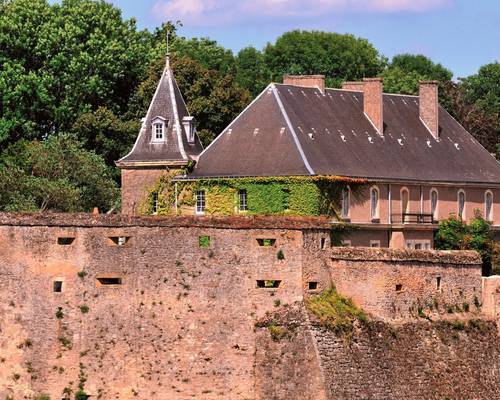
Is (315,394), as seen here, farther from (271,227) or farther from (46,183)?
(46,183)

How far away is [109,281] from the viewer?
54.7 meters

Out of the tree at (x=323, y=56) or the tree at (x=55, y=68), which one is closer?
the tree at (x=55, y=68)

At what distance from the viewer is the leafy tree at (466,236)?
65.9m

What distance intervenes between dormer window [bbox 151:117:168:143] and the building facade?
0.85ft

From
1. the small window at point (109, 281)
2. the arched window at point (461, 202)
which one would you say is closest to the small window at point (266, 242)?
the small window at point (109, 281)

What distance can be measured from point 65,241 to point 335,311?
27.0 feet

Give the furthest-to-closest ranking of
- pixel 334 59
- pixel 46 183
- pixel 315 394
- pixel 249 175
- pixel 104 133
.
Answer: pixel 334 59 → pixel 104 133 → pixel 46 183 → pixel 249 175 → pixel 315 394

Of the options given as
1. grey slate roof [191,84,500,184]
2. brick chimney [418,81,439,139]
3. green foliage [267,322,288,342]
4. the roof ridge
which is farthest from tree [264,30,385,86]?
green foliage [267,322,288,342]

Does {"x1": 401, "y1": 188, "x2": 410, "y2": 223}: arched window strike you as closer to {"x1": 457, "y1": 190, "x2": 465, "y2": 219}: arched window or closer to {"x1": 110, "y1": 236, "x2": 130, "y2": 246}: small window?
{"x1": 457, "y1": 190, "x2": 465, "y2": 219}: arched window

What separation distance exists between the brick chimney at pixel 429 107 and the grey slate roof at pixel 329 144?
12.8 inches

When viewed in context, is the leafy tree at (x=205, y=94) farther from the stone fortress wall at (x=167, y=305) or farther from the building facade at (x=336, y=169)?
the stone fortress wall at (x=167, y=305)

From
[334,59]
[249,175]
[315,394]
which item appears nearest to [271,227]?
[315,394]

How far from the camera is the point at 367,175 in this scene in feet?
214

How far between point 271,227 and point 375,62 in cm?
5483
